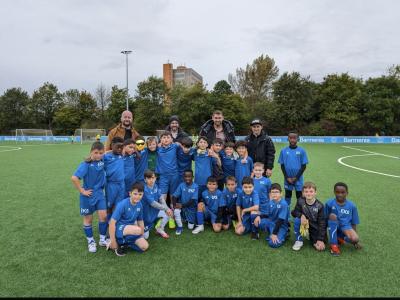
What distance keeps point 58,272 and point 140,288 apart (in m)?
1.13

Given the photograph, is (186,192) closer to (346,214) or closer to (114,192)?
(114,192)

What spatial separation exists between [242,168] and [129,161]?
200 cm

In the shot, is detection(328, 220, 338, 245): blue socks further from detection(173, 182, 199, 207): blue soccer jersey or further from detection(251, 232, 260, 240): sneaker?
detection(173, 182, 199, 207): blue soccer jersey

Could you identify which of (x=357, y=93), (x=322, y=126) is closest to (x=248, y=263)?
(x=322, y=126)

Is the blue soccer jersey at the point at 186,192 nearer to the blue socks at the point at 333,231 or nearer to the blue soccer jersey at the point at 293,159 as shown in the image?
the blue soccer jersey at the point at 293,159

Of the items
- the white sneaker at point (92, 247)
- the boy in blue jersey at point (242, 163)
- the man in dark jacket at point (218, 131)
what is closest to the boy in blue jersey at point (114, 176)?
the white sneaker at point (92, 247)

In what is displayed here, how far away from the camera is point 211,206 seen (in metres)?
5.19

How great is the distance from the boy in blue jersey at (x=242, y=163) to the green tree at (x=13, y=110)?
56573mm

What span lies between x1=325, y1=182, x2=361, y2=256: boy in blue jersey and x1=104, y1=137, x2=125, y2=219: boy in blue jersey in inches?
121

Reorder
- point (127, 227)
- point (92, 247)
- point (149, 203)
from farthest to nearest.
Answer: point (149, 203)
point (92, 247)
point (127, 227)

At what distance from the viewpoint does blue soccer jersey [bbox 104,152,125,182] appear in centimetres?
447

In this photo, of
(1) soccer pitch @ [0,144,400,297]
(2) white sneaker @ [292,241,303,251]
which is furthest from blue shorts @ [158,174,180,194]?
(2) white sneaker @ [292,241,303,251]

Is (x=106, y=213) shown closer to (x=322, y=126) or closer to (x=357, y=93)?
(x=322, y=126)

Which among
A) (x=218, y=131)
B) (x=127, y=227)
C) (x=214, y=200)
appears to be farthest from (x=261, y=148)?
(x=127, y=227)
